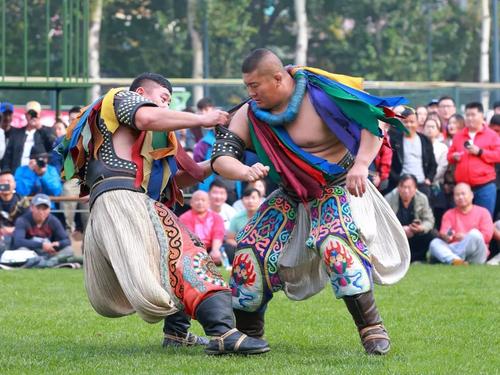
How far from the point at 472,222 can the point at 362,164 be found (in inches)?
319

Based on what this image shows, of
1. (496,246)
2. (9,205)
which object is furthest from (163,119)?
(496,246)

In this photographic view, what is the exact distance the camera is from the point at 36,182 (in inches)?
623

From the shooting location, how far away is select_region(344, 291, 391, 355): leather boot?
7758mm

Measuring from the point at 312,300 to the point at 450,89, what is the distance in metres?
10.8

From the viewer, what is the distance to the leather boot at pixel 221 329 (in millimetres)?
7582

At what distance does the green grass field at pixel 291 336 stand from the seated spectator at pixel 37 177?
3017 millimetres

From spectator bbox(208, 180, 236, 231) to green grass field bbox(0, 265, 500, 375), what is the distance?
121 inches

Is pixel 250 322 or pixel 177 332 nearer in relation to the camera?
pixel 250 322

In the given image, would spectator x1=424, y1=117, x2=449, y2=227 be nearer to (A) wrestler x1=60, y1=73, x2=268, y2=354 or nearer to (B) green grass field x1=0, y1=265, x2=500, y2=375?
(B) green grass field x1=0, y1=265, x2=500, y2=375

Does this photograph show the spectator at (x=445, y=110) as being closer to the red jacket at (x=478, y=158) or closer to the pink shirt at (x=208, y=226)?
the red jacket at (x=478, y=158)

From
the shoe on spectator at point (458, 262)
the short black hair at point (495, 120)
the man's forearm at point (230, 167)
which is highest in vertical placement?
the man's forearm at point (230, 167)

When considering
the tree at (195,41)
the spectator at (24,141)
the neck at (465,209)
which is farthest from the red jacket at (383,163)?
the tree at (195,41)

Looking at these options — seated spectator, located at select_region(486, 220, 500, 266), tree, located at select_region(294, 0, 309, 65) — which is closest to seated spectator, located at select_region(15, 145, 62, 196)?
seated spectator, located at select_region(486, 220, 500, 266)

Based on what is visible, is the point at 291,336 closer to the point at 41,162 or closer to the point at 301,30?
the point at 41,162
